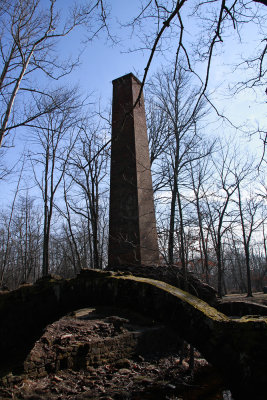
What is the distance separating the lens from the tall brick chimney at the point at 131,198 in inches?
336

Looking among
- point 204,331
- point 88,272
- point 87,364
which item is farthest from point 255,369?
point 87,364

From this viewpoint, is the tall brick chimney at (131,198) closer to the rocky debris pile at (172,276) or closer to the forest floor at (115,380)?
the rocky debris pile at (172,276)

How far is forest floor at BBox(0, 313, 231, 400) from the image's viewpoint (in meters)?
4.49

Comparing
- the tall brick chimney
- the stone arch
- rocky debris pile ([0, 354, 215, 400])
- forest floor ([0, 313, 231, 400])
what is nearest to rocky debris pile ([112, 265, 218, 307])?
the tall brick chimney

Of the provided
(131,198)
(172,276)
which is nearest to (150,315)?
(172,276)

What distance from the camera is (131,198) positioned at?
880cm

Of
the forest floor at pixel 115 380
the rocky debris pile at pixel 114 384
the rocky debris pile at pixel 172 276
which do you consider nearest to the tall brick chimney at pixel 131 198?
the rocky debris pile at pixel 172 276

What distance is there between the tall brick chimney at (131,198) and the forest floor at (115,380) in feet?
7.75

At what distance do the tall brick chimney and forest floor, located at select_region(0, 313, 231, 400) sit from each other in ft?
7.75

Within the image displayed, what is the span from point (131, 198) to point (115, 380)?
4912mm

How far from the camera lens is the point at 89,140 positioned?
44.6 ft

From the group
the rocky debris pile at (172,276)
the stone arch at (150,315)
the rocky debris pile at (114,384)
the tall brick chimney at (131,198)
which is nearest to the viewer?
the stone arch at (150,315)

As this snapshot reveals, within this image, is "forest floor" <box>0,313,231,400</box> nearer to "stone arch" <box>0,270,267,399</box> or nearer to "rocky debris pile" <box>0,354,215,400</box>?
"rocky debris pile" <box>0,354,215,400</box>

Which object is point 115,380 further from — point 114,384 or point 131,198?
point 131,198
